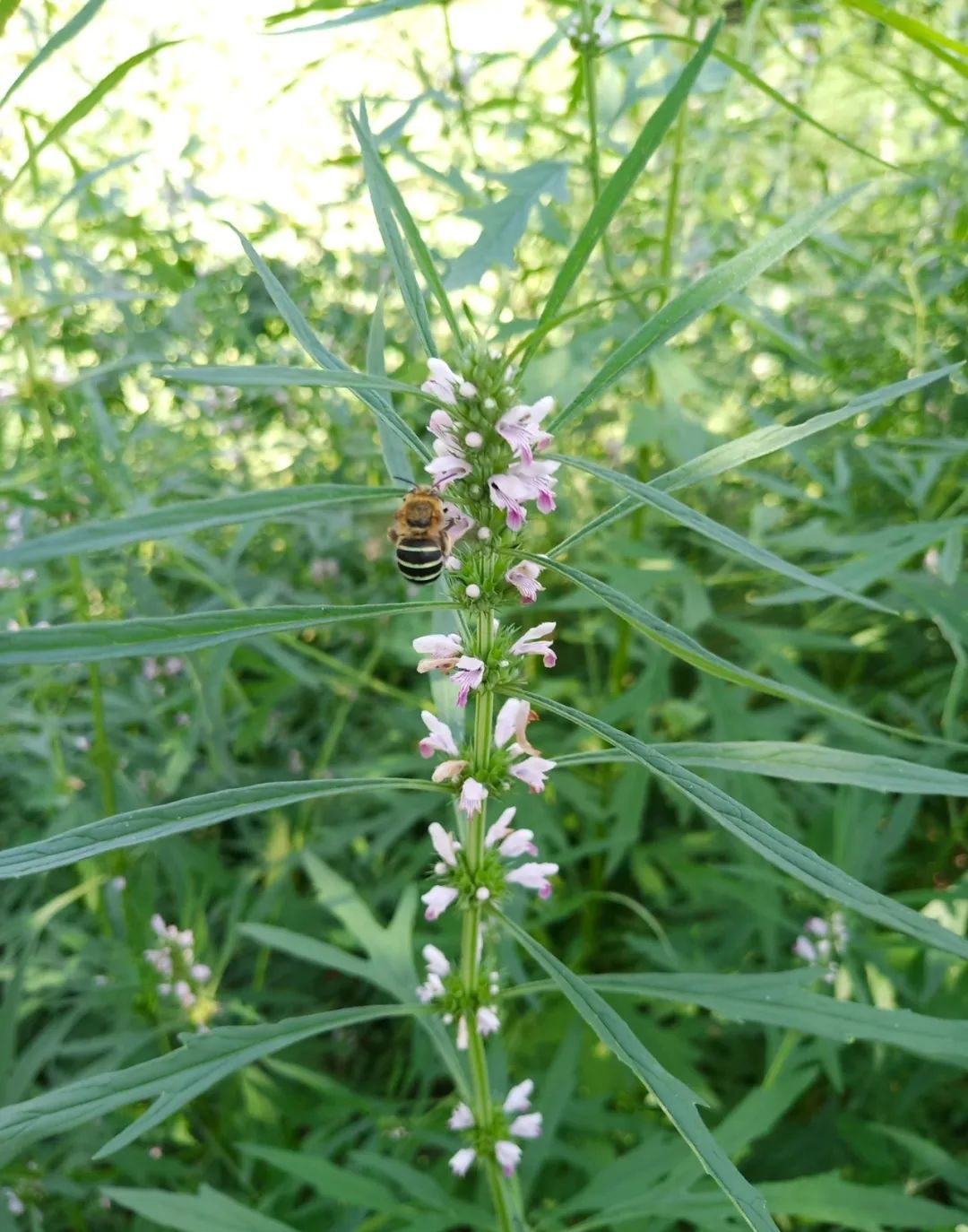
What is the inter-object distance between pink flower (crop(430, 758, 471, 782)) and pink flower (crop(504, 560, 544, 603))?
218mm

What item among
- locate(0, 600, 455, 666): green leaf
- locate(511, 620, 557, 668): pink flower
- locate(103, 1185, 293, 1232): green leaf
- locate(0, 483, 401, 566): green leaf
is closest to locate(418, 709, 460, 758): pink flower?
locate(511, 620, 557, 668): pink flower

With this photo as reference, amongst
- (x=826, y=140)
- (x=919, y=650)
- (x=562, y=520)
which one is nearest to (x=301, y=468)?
(x=562, y=520)

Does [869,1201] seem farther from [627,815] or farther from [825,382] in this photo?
[825,382]

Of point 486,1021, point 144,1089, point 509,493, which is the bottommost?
point 486,1021

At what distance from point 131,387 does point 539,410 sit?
2854mm

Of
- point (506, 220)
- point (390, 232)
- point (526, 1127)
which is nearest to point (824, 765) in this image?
point (390, 232)

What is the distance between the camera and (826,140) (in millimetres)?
4141

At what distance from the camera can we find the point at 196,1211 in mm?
1273

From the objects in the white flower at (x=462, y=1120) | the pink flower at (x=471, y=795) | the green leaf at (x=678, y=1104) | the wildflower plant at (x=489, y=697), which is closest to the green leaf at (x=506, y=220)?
the wildflower plant at (x=489, y=697)

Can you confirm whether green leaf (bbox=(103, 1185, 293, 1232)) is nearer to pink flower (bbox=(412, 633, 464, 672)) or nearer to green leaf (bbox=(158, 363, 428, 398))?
pink flower (bbox=(412, 633, 464, 672))

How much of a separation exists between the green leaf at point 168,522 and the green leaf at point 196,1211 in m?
1.05

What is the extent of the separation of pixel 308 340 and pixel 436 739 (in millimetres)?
445

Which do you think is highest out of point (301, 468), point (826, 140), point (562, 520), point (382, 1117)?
point (826, 140)

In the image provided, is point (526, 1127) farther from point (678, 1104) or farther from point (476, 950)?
point (678, 1104)
